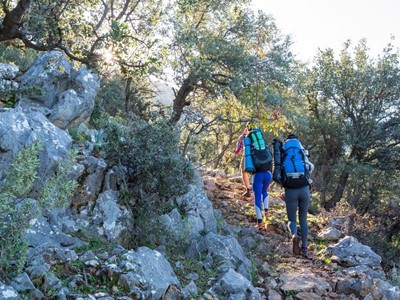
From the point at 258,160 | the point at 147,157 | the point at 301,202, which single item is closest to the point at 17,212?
the point at 147,157

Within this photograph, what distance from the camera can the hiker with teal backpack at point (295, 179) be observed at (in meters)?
7.60

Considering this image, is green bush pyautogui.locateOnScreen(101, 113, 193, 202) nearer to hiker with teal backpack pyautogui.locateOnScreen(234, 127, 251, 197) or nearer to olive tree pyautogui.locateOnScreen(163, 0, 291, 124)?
hiker with teal backpack pyautogui.locateOnScreen(234, 127, 251, 197)

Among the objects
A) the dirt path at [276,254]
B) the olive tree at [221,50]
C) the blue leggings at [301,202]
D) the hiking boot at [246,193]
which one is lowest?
the dirt path at [276,254]

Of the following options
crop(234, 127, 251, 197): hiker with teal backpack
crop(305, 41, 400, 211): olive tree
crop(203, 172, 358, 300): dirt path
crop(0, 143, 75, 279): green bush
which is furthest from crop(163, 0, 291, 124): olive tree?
crop(0, 143, 75, 279): green bush

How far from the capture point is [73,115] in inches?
271

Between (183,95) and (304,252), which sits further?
(183,95)

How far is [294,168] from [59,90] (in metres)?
4.45

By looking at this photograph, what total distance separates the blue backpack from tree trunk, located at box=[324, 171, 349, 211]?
917 centimetres

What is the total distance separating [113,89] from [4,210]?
13.0 metres

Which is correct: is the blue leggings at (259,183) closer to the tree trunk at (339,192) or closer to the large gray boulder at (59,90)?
the large gray boulder at (59,90)

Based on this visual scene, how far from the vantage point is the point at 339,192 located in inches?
656

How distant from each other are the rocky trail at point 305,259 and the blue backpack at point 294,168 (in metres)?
1.31

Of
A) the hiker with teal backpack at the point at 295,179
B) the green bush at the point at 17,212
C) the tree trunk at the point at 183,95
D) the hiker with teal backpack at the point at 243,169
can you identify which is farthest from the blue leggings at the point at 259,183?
the green bush at the point at 17,212

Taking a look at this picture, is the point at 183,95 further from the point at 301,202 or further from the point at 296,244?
the point at 296,244
